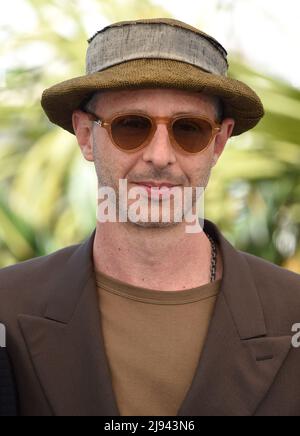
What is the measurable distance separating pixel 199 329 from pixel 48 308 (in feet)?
1.62

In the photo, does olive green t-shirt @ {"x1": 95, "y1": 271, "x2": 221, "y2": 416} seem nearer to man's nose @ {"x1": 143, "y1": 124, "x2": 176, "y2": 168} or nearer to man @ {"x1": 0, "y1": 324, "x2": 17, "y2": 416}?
man @ {"x1": 0, "y1": 324, "x2": 17, "y2": 416}

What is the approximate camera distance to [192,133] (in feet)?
8.72

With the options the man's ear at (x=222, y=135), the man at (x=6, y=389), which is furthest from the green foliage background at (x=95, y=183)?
the man at (x=6, y=389)

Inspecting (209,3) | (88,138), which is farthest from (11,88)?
(88,138)

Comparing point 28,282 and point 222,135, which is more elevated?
point 222,135

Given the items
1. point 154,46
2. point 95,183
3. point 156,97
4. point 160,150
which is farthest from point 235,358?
point 95,183

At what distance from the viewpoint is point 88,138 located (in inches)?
114

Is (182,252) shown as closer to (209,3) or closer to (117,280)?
(117,280)

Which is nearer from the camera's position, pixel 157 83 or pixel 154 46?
pixel 157 83

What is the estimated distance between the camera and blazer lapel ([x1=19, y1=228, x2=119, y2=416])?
255 centimetres

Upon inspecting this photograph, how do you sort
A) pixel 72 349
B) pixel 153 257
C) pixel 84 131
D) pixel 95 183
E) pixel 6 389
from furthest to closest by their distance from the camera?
1. pixel 95 183
2. pixel 84 131
3. pixel 153 257
4. pixel 72 349
5. pixel 6 389

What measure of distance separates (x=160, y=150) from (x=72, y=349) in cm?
69

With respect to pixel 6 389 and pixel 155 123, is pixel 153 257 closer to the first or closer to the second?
pixel 155 123

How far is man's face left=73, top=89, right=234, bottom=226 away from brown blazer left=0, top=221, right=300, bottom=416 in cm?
32
